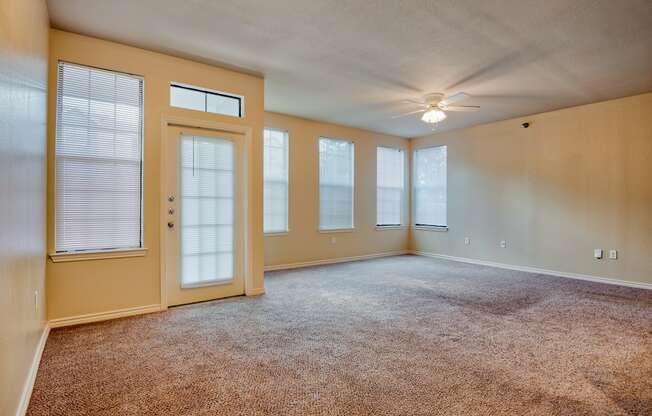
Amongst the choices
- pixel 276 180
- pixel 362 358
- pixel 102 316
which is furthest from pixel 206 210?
pixel 362 358

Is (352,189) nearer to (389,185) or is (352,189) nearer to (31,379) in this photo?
(389,185)

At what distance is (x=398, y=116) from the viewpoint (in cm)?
597

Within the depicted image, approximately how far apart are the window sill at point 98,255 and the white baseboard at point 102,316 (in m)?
0.52

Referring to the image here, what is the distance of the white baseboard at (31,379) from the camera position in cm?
183

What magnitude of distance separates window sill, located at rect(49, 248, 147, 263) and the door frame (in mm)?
229

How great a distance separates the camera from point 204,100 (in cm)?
394

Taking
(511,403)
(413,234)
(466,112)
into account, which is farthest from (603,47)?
(413,234)

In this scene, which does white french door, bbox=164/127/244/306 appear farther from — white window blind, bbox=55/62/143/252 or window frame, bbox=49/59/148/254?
white window blind, bbox=55/62/143/252

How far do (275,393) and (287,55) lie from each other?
124 inches

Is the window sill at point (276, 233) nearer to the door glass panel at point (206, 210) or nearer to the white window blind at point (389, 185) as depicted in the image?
the door glass panel at point (206, 210)

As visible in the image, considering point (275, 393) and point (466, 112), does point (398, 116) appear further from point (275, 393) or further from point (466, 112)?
point (275, 393)

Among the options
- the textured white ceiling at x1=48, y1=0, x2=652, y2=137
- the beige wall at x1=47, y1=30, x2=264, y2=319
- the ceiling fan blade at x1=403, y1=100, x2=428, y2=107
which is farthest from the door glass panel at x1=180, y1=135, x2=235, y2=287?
the ceiling fan blade at x1=403, y1=100, x2=428, y2=107

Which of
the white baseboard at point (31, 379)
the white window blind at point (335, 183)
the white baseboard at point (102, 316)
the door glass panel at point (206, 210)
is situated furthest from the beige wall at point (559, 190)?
the white baseboard at point (31, 379)

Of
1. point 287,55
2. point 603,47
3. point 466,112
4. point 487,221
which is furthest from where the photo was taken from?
point 487,221
